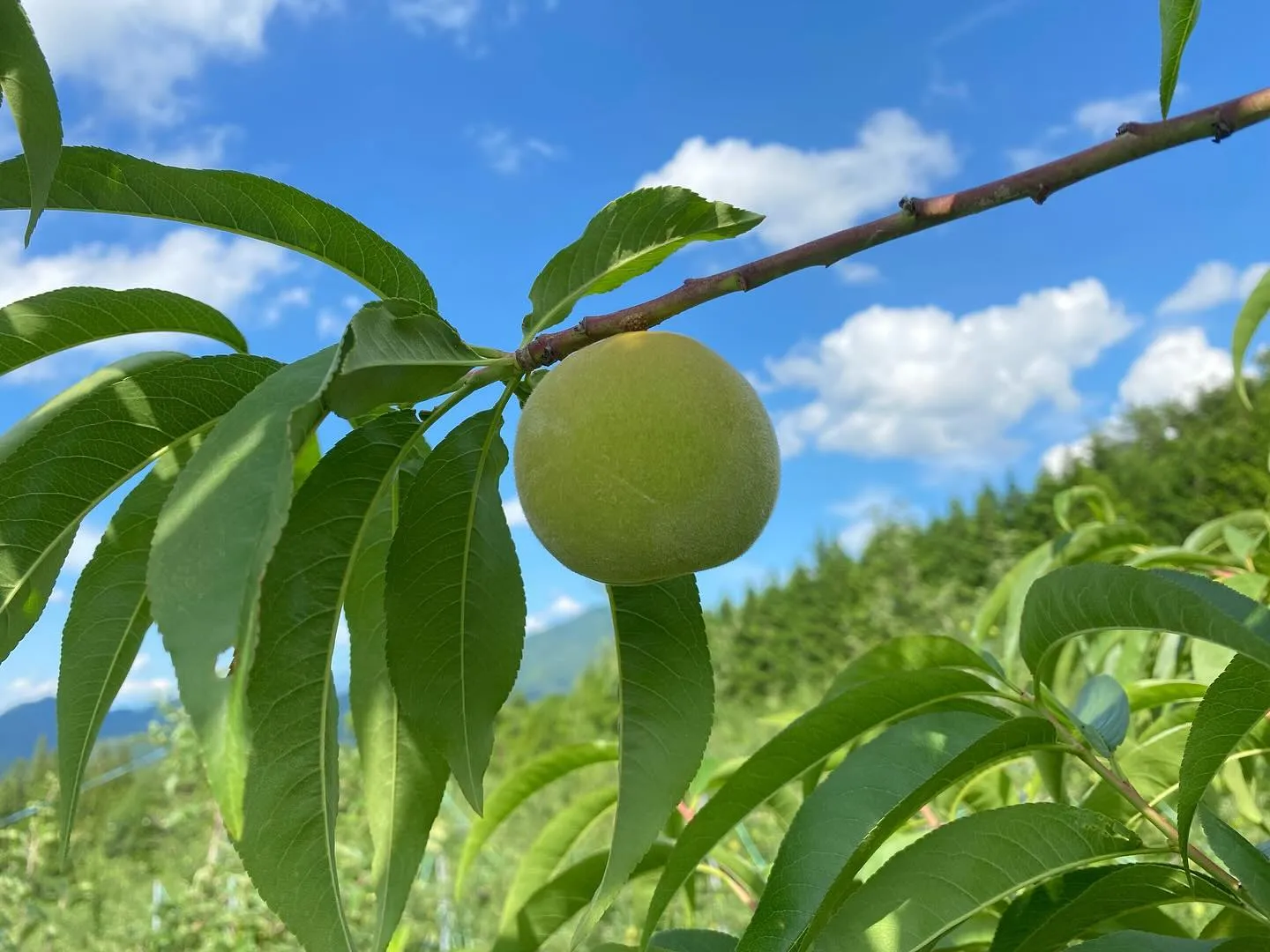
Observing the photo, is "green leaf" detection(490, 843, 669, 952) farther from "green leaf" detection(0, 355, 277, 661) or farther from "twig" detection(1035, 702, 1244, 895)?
"green leaf" detection(0, 355, 277, 661)

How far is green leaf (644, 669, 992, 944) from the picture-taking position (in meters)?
0.85

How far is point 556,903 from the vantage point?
1.24 m

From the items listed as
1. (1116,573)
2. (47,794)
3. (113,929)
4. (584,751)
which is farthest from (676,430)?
(47,794)

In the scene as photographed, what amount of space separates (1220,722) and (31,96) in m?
0.97

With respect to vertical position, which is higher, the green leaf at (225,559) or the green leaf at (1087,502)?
the green leaf at (1087,502)

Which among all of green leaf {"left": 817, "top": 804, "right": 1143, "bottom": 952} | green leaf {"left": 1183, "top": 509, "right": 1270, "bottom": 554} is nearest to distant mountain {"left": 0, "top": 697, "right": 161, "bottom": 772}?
green leaf {"left": 1183, "top": 509, "right": 1270, "bottom": 554}

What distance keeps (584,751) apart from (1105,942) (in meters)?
0.84

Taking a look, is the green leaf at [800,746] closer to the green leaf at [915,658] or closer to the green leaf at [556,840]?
the green leaf at [915,658]

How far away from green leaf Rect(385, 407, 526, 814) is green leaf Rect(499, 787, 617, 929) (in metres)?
0.72

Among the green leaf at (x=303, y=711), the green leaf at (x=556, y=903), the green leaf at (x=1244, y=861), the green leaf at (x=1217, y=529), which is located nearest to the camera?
the green leaf at (x=303, y=711)

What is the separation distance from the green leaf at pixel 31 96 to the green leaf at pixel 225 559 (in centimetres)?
29

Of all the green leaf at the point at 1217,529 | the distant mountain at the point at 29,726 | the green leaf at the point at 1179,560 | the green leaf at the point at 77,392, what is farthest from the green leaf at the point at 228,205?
the distant mountain at the point at 29,726

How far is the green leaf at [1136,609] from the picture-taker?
64 cm

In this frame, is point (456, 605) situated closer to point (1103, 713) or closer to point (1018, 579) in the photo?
point (1103, 713)
